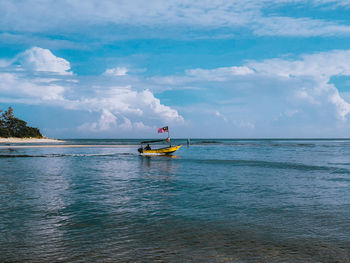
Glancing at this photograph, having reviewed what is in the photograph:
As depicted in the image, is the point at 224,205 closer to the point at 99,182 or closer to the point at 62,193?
the point at 62,193

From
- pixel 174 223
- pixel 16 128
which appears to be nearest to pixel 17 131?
pixel 16 128

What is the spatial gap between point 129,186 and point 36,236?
11639 mm

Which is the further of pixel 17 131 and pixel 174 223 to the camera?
pixel 17 131

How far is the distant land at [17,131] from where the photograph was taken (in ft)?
502

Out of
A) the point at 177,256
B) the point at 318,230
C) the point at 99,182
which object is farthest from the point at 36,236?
the point at 99,182

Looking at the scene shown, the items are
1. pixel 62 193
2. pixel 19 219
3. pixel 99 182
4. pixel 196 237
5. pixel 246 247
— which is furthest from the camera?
pixel 99 182

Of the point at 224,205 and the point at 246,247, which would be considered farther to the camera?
the point at 224,205

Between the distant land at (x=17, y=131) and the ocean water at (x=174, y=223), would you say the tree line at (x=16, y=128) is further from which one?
the ocean water at (x=174, y=223)

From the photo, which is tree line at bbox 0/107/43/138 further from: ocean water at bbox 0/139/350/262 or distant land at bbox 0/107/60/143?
ocean water at bbox 0/139/350/262

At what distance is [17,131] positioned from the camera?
532 ft

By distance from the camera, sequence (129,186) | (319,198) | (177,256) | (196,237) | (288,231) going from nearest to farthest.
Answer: (177,256) → (196,237) → (288,231) → (319,198) → (129,186)

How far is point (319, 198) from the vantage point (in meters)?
17.2

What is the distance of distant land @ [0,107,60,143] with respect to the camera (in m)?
153

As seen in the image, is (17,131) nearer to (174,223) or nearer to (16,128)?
(16,128)
